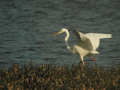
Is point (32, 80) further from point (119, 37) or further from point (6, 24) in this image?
point (6, 24)

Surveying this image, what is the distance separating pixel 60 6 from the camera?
1240 inches

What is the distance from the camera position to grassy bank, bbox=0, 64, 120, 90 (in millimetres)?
7898

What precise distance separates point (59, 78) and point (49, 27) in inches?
489

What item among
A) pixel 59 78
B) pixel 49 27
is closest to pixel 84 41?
pixel 59 78

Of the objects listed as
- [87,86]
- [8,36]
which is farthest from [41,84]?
[8,36]

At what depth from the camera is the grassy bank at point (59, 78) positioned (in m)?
7.90

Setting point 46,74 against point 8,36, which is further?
point 8,36

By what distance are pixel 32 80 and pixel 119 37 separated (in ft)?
36.6

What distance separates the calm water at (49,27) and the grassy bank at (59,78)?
2.18m

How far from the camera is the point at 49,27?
20.7 m

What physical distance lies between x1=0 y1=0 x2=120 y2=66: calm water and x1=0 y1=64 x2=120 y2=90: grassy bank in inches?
85.7

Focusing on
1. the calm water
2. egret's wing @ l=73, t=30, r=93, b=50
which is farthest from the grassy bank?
the calm water

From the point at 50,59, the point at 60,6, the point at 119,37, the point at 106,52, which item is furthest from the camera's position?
the point at 60,6

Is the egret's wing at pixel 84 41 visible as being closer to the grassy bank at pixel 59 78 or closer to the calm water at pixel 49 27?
the grassy bank at pixel 59 78
